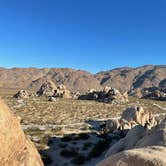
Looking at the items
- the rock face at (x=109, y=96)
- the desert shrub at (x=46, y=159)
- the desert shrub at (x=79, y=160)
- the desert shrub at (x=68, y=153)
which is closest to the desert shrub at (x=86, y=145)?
the desert shrub at (x=68, y=153)

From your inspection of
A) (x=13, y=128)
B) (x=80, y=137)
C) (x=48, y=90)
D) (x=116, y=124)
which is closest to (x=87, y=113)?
(x=116, y=124)

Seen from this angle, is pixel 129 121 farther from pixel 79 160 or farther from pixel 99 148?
pixel 79 160

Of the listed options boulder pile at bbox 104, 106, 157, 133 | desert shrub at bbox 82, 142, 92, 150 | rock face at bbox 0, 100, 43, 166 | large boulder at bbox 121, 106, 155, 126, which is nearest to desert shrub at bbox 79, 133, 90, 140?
desert shrub at bbox 82, 142, 92, 150

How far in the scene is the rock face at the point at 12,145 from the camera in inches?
435

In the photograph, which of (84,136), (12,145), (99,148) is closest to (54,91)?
(84,136)

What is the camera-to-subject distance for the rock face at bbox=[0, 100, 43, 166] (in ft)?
36.2

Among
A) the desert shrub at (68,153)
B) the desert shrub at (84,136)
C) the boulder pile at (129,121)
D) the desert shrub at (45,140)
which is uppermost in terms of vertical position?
the boulder pile at (129,121)

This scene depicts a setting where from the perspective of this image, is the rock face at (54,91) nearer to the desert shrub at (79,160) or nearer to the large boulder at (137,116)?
the large boulder at (137,116)

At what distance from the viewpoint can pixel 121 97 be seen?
279ft

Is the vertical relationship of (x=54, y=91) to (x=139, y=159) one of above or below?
above

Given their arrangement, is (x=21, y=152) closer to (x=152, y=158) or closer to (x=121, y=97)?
(x=152, y=158)

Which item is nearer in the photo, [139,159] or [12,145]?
[139,159]

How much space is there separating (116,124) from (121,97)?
47.9 m

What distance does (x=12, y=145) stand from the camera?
450 inches
